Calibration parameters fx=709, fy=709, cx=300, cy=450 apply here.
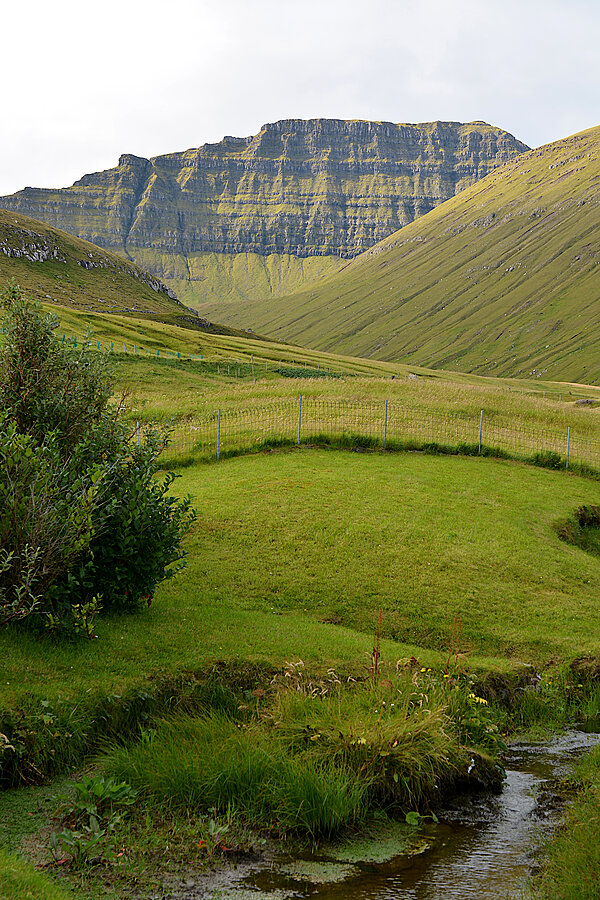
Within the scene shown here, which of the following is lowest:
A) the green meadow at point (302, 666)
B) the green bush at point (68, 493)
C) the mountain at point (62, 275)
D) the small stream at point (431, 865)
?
the small stream at point (431, 865)

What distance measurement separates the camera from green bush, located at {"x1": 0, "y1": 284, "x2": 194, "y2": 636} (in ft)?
41.8

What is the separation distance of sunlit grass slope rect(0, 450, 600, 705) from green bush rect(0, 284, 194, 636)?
0.91 meters

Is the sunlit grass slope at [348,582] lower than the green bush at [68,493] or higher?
lower

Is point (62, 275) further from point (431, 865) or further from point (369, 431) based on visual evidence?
point (431, 865)

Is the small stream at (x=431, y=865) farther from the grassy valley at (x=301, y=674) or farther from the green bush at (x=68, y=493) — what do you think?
the green bush at (x=68, y=493)

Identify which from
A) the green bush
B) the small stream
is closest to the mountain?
the green bush

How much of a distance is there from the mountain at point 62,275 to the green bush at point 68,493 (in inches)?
5069

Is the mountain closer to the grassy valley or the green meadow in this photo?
the grassy valley

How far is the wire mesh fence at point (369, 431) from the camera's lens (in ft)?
118

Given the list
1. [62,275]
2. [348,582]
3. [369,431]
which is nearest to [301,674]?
[348,582]

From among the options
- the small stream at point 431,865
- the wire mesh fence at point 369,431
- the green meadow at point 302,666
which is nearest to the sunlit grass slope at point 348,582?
the green meadow at point 302,666

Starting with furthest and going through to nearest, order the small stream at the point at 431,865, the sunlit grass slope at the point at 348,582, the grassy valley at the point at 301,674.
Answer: the sunlit grass slope at the point at 348,582
the grassy valley at the point at 301,674
the small stream at the point at 431,865

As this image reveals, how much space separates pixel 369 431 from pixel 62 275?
159156 mm

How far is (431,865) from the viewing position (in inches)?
372
